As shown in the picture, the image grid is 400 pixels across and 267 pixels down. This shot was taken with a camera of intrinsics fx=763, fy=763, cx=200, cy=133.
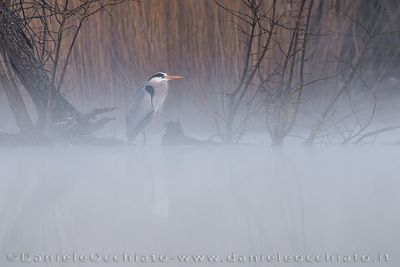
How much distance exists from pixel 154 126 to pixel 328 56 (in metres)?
1.00

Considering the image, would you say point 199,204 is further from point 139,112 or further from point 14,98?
point 14,98

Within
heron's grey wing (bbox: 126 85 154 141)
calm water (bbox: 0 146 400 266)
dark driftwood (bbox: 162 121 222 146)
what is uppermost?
heron's grey wing (bbox: 126 85 154 141)

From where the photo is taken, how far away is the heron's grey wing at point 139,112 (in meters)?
3.68

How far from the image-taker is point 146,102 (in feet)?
12.1

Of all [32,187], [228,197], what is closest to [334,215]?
[228,197]

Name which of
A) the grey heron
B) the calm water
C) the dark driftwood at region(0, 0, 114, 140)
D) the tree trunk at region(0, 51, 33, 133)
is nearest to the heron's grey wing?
the grey heron

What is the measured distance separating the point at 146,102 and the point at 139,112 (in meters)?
0.06

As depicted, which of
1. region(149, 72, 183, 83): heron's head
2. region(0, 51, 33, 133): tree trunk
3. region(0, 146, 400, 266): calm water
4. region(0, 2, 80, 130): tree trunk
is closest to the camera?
region(0, 146, 400, 266): calm water

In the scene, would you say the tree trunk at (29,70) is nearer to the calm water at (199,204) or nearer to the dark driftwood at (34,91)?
the dark driftwood at (34,91)

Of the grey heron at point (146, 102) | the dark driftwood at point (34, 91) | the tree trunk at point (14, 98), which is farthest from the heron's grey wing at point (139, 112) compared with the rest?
the tree trunk at point (14, 98)

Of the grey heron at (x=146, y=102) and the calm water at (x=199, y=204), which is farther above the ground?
the grey heron at (x=146, y=102)

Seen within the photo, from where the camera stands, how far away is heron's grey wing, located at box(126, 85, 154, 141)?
12.1 feet

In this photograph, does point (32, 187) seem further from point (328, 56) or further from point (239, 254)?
point (328, 56)

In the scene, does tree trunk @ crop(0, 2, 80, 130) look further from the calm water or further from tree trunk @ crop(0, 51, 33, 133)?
the calm water
